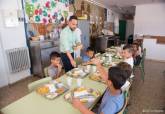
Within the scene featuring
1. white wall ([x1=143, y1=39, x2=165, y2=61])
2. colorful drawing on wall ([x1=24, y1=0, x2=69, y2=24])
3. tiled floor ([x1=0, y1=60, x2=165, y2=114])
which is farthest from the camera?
white wall ([x1=143, y1=39, x2=165, y2=61])

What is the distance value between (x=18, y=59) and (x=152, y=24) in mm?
5177

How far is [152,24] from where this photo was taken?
5812mm

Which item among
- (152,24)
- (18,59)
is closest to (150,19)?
(152,24)

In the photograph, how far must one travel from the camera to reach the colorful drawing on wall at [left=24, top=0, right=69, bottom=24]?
11.7 feet

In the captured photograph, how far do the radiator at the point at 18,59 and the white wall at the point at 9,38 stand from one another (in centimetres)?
10

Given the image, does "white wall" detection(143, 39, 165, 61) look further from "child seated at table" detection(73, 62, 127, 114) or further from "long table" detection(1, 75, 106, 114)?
"long table" detection(1, 75, 106, 114)

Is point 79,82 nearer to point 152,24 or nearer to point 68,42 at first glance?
point 68,42

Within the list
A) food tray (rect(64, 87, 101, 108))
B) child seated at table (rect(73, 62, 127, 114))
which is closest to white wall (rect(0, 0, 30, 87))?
food tray (rect(64, 87, 101, 108))

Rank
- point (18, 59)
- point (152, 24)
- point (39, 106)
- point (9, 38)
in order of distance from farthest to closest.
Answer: point (152, 24) → point (18, 59) → point (9, 38) → point (39, 106)

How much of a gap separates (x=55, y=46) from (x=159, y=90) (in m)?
2.70

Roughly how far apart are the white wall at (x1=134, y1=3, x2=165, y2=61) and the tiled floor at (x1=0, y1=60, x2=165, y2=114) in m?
1.78

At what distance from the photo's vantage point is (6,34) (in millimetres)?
3127

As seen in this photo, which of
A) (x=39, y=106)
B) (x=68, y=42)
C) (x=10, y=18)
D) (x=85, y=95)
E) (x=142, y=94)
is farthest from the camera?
(x=10, y=18)

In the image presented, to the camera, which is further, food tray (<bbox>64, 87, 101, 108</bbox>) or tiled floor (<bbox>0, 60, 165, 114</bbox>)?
tiled floor (<bbox>0, 60, 165, 114</bbox>)
